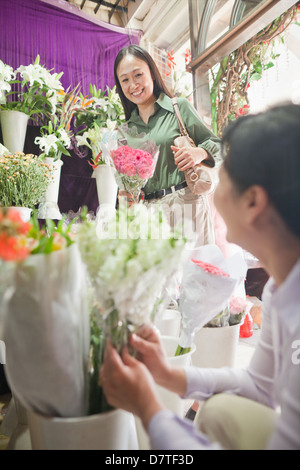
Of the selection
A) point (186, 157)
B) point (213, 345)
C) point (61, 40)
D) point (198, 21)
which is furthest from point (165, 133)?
point (61, 40)

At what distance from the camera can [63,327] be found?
1.86 feet

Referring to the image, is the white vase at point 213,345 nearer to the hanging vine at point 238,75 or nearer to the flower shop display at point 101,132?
the flower shop display at point 101,132

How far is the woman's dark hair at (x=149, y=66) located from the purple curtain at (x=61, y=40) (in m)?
1.55

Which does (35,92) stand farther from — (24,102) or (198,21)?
(198,21)

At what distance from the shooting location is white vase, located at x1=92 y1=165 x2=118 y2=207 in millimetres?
1997

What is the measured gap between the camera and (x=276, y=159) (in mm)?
582

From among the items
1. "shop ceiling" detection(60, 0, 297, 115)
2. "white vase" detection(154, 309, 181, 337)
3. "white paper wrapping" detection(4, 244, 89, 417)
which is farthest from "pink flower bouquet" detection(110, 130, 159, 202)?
"shop ceiling" detection(60, 0, 297, 115)

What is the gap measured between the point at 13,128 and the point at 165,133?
0.83 metres

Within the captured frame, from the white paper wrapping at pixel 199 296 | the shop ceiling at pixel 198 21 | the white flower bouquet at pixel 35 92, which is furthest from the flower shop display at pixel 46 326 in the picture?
the shop ceiling at pixel 198 21

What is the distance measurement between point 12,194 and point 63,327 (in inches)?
47.3

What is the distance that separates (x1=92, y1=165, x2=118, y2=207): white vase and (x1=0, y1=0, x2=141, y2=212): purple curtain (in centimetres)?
175

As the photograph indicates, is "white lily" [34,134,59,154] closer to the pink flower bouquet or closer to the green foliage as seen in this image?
the green foliage

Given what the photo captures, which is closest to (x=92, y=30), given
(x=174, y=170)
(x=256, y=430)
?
(x=174, y=170)
